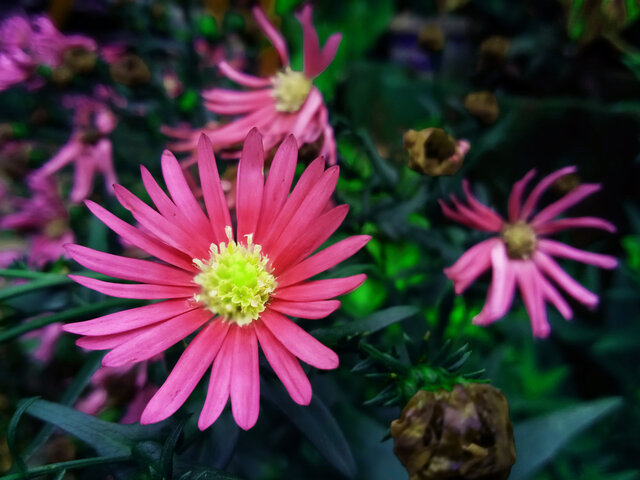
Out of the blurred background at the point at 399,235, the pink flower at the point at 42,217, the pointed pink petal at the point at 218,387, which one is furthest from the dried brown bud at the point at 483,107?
the pink flower at the point at 42,217

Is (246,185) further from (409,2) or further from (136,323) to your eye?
(409,2)

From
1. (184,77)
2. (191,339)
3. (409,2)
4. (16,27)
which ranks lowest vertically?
(191,339)

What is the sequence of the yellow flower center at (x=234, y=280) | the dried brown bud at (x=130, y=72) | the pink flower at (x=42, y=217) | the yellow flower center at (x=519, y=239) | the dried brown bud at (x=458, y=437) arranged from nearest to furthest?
the dried brown bud at (x=458, y=437) < the yellow flower center at (x=234, y=280) < the yellow flower center at (x=519, y=239) < the dried brown bud at (x=130, y=72) < the pink flower at (x=42, y=217)

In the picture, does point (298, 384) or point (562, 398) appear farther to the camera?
point (562, 398)

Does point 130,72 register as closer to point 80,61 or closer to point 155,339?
point 80,61

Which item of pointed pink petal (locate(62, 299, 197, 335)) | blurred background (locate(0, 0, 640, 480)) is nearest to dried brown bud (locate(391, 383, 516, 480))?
blurred background (locate(0, 0, 640, 480))

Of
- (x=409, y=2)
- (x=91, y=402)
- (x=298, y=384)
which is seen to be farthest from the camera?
(x=409, y=2)

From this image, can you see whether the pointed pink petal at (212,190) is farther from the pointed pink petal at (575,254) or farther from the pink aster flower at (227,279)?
the pointed pink petal at (575,254)

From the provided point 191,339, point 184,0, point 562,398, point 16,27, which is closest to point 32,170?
point 16,27
